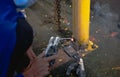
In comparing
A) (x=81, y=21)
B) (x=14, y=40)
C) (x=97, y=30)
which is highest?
(x=14, y=40)

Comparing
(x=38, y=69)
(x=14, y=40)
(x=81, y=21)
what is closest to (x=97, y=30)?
(x=81, y=21)

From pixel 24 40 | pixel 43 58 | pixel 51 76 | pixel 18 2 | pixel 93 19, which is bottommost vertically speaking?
pixel 51 76

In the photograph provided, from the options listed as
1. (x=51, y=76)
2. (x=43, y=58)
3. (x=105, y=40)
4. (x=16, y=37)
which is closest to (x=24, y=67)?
(x=43, y=58)

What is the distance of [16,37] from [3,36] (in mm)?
131

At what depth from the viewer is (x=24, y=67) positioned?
2.83 metres

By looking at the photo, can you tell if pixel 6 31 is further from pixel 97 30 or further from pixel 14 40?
pixel 97 30

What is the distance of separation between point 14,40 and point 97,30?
3.08 metres

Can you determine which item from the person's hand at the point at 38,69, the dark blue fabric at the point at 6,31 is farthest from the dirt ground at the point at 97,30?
the dark blue fabric at the point at 6,31

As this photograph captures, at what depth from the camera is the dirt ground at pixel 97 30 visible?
14.5ft

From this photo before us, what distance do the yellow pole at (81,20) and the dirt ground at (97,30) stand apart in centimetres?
27

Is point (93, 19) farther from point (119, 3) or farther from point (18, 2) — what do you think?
point (18, 2)

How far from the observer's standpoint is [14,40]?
2311mm

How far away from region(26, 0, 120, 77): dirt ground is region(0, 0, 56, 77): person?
6.23 ft

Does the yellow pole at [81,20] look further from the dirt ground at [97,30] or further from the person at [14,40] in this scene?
the person at [14,40]
